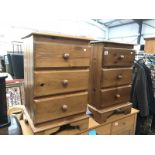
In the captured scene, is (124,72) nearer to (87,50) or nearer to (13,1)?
(87,50)

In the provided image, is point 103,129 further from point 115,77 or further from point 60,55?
point 60,55

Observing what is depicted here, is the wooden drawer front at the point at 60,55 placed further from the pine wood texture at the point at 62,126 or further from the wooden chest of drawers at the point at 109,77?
the pine wood texture at the point at 62,126

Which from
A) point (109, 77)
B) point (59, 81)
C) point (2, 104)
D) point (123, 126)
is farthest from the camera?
point (123, 126)

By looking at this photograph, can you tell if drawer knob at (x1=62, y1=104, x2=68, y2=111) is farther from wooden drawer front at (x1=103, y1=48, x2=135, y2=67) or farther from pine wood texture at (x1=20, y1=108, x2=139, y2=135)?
wooden drawer front at (x1=103, y1=48, x2=135, y2=67)

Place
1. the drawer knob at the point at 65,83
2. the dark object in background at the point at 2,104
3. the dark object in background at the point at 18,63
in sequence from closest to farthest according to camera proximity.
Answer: the dark object in background at the point at 2,104 < the drawer knob at the point at 65,83 < the dark object in background at the point at 18,63

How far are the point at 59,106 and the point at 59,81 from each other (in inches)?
5.8

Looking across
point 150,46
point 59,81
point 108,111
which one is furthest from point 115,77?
point 150,46

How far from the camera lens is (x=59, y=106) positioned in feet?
2.62

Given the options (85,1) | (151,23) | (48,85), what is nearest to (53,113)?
(48,85)

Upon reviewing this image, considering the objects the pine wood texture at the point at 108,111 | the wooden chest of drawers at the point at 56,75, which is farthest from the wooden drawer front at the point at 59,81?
the pine wood texture at the point at 108,111

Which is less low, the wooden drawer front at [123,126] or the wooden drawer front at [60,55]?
the wooden drawer front at [60,55]

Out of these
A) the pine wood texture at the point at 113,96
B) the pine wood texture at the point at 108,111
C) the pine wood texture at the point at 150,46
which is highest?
the pine wood texture at the point at 150,46

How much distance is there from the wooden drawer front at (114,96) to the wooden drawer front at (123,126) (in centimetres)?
17

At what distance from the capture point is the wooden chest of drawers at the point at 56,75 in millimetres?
694
